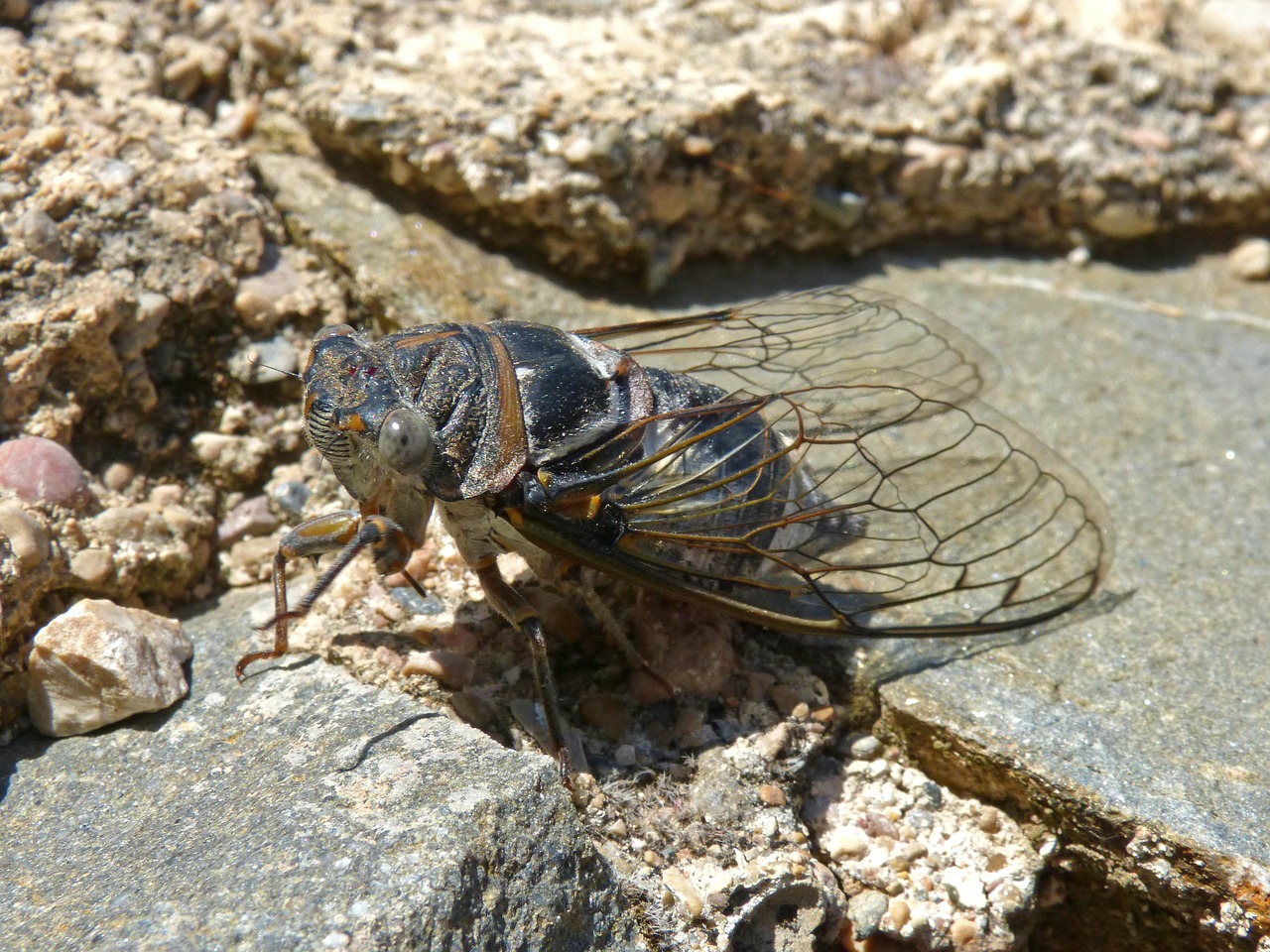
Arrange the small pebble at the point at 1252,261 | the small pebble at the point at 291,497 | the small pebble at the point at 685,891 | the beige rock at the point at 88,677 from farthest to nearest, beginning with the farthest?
the small pebble at the point at 1252,261 < the small pebble at the point at 291,497 < the beige rock at the point at 88,677 < the small pebble at the point at 685,891

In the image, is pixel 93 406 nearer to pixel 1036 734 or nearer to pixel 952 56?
pixel 1036 734

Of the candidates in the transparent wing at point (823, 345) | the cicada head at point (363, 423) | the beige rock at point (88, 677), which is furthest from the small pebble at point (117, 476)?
the transparent wing at point (823, 345)

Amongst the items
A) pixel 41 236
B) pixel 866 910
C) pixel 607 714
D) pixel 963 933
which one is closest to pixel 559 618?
pixel 607 714

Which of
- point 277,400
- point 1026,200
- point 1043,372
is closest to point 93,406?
point 277,400

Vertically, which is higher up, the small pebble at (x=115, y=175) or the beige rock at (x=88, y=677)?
the small pebble at (x=115, y=175)

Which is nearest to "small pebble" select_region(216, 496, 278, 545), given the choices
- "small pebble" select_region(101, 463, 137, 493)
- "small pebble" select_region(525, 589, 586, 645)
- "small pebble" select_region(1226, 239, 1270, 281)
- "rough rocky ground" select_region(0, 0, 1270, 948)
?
"rough rocky ground" select_region(0, 0, 1270, 948)

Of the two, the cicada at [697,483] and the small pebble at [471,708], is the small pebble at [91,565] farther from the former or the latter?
the small pebble at [471,708]

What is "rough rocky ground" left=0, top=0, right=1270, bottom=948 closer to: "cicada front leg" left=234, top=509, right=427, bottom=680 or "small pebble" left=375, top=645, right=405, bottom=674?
"small pebble" left=375, top=645, right=405, bottom=674

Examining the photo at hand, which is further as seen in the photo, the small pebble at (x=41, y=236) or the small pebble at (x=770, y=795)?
the small pebble at (x=41, y=236)
